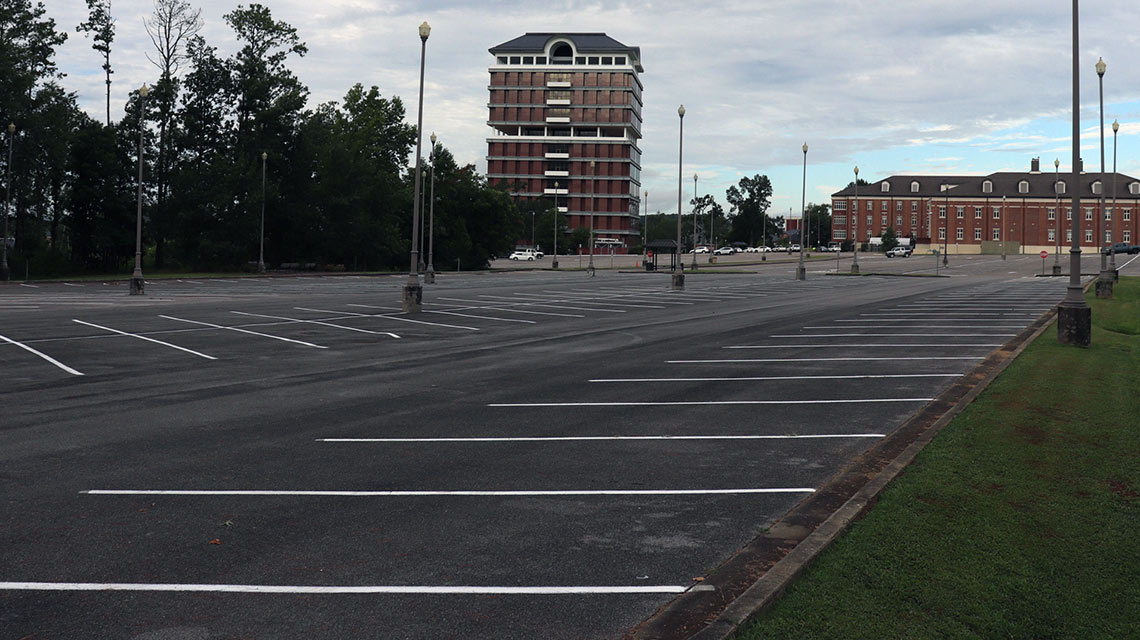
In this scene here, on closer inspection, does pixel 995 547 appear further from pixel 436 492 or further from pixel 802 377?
pixel 802 377

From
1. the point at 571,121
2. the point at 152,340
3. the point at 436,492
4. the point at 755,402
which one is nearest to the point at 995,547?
the point at 436,492

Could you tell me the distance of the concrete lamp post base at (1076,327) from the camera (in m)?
18.1

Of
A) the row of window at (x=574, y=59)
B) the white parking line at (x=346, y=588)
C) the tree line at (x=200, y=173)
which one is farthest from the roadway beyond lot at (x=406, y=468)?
the row of window at (x=574, y=59)

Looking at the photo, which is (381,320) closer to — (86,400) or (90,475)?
(86,400)

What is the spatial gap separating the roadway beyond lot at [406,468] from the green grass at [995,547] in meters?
0.83

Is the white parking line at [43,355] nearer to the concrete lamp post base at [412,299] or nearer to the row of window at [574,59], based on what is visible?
the concrete lamp post base at [412,299]

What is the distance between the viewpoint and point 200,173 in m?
61.5

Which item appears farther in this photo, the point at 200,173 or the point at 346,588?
the point at 200,173

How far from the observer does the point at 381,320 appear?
82.2ft

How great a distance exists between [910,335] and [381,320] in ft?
43.3

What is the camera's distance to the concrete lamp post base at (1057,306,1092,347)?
1811 cm

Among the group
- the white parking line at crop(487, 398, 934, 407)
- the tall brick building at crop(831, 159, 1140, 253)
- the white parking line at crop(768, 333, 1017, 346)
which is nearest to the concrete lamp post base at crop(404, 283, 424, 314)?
the white parking line at crop(768, 333, 1017, 346)

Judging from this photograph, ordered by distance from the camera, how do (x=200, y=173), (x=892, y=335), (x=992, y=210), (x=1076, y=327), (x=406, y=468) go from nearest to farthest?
(x=406, y=468) < (x=1076, y=327) < (x=892, y=335) < (x=200, y=173) < (x=992, y=210)

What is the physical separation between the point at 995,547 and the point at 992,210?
16095 cm
